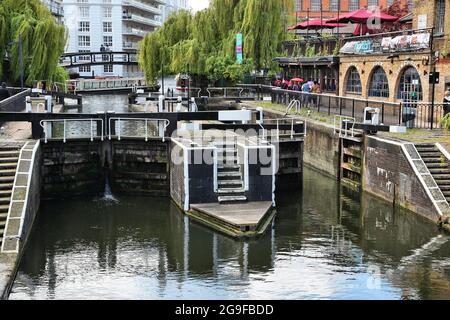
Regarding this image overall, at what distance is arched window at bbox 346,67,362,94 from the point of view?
40.7m

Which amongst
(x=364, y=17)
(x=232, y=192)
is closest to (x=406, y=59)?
(x=364, y=17)

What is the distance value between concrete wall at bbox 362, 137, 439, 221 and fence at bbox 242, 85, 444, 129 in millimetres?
2118

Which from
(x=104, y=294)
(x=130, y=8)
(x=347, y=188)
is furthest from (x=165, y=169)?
(x=130, y=8)

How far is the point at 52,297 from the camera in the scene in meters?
15.3

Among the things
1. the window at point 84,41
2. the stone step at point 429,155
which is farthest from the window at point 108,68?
the stone step at point 429,155

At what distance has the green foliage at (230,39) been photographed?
48.1m

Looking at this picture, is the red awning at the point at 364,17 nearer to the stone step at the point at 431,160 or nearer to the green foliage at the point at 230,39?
the green foliage at the point at 230,39

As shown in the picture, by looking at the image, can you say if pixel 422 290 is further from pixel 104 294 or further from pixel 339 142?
pixel 339 142

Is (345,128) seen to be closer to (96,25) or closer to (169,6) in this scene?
(96,25)

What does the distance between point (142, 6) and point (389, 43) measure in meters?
80.7

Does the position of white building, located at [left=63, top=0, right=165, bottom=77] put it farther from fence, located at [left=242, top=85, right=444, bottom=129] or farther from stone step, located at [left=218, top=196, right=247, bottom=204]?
stone step, located at [left=218, top=196, right=247, bottom=204]

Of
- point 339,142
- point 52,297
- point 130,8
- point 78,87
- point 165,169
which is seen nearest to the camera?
point 52,297

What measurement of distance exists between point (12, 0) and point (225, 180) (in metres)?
27.8

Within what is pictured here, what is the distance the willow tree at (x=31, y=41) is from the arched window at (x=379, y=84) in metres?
19.1
